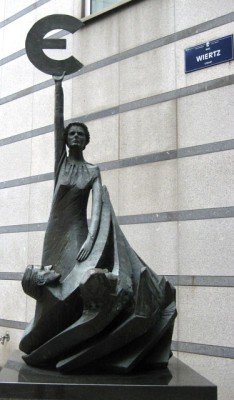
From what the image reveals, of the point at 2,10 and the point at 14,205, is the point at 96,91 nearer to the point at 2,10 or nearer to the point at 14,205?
the point at 14,205

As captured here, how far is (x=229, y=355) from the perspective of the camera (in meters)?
5.76

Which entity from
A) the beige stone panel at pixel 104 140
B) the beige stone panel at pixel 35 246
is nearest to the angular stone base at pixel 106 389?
the beige stone panel at pixel 104 140

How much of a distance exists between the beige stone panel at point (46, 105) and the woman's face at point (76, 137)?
3.58 m

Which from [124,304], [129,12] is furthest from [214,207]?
[129,12]

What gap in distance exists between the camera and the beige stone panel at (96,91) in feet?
24.7

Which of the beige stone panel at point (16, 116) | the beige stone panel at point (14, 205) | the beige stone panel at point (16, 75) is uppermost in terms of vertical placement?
the beige stone panel at point (16, 75)

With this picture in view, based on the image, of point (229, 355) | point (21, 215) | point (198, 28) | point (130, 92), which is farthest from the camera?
point (21, 215)

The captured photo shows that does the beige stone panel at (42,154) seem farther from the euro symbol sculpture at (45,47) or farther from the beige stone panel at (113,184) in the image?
the euro symbol sculpture at (45,47)

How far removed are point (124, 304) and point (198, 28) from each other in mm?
4452

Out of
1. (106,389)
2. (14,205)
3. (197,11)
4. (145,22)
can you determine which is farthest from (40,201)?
(106,389)

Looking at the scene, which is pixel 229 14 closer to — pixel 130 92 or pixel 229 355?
pixel 130 92

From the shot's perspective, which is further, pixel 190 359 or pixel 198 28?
pixel 198 28

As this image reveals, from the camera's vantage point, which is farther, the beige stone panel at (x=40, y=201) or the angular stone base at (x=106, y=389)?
the beige stone panel at (x=40, y=201)

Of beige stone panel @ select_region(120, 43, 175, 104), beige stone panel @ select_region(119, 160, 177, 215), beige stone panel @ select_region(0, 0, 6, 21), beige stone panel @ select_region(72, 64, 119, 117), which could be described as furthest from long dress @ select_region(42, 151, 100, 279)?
beige stone panel @ select_region(0, 0, 6, 21)
